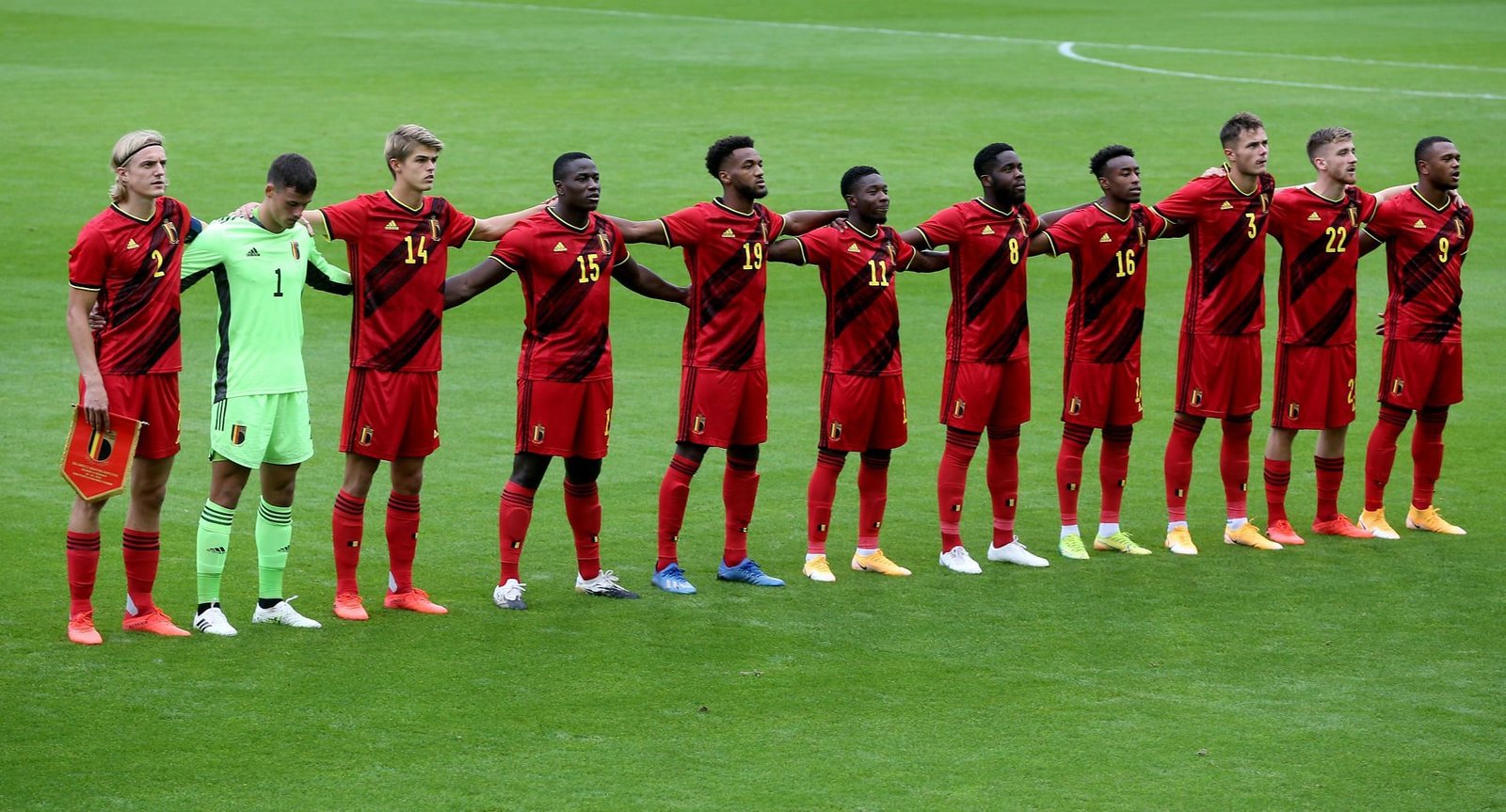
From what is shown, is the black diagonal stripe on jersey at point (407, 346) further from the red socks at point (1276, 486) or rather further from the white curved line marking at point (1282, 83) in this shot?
the white curved line marking at point (1282, 83)

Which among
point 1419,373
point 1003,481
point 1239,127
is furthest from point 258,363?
point 1419,373

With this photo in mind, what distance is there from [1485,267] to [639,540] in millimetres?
12537

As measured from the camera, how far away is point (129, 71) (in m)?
29.8

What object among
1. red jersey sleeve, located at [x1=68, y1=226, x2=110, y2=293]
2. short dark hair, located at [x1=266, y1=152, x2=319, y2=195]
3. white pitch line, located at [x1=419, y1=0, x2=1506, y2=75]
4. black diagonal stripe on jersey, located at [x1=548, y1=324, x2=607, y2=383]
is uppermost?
white pitch line, located at [x1=419, y1=0, x2=1506, y2=75]

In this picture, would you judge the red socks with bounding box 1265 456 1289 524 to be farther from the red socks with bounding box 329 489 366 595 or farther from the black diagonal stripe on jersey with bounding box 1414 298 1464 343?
the red socks with bounding box 329 489 366 595

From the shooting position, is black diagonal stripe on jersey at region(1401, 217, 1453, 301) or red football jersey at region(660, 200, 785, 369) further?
black diagonal stripe on jersey at region(1401, 217, 1453, 301)

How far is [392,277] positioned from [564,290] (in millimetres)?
876

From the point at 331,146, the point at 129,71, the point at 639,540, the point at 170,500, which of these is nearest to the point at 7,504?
the point at 170,500

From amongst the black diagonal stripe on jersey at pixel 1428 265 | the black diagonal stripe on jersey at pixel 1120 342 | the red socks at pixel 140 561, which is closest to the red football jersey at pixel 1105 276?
the black diagonal stripe on jersey at pixel 1120 342

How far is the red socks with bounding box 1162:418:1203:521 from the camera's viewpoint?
11.3 metres

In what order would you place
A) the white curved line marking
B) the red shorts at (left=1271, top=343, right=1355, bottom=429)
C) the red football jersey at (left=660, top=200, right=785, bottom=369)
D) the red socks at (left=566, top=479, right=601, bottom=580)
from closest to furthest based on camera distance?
the red socks at (left=566, top=479, right=601, bottom=580) < the red football jersey at (left=660, top=200, right=785, bottom=369) < the red shorts at (left=1271, top=343, right=1355, bottom=429) < the white curved line marking

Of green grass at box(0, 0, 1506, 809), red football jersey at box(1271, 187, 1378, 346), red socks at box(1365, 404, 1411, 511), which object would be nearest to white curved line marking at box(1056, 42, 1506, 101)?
green grass at box(0, 0, 1506, 809)

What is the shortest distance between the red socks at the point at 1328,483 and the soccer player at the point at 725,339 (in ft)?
11.8

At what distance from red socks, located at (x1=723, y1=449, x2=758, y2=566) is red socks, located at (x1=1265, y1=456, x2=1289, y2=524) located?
3.29m
